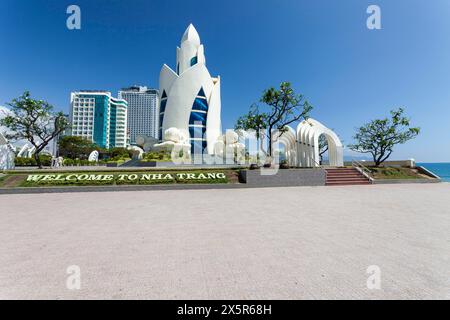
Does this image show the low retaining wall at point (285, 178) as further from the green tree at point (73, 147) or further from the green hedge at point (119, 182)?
the green tree at point (73, 147)

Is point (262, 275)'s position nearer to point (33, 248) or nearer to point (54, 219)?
point (33, 248)

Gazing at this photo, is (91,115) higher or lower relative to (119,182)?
higher

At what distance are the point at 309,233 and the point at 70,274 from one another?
4259mm

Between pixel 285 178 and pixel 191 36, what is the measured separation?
1830 inches

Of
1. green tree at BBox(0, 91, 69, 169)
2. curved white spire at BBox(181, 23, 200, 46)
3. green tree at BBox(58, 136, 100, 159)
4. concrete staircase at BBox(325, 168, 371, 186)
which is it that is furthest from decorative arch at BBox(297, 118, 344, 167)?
green tree at BBox(58, 136, 100, 159)

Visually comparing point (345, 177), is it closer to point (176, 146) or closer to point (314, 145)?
point (314, 145)

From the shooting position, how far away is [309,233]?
14.6ft

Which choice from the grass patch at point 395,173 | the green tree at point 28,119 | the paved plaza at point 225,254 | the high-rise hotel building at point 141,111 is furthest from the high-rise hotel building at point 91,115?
the paved plaza at point 225,254

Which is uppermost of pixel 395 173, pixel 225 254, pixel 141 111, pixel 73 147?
pixel 141 111

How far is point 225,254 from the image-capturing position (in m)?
3.37

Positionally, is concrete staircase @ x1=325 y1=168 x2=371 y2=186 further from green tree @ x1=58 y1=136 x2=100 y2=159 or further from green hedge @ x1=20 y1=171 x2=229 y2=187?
green tree @ x1=58 y1=136 x2=100 y2=159

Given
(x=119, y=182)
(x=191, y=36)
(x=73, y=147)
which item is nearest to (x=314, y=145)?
(x=119, y=182)

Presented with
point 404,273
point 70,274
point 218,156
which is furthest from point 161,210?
point 218,156
